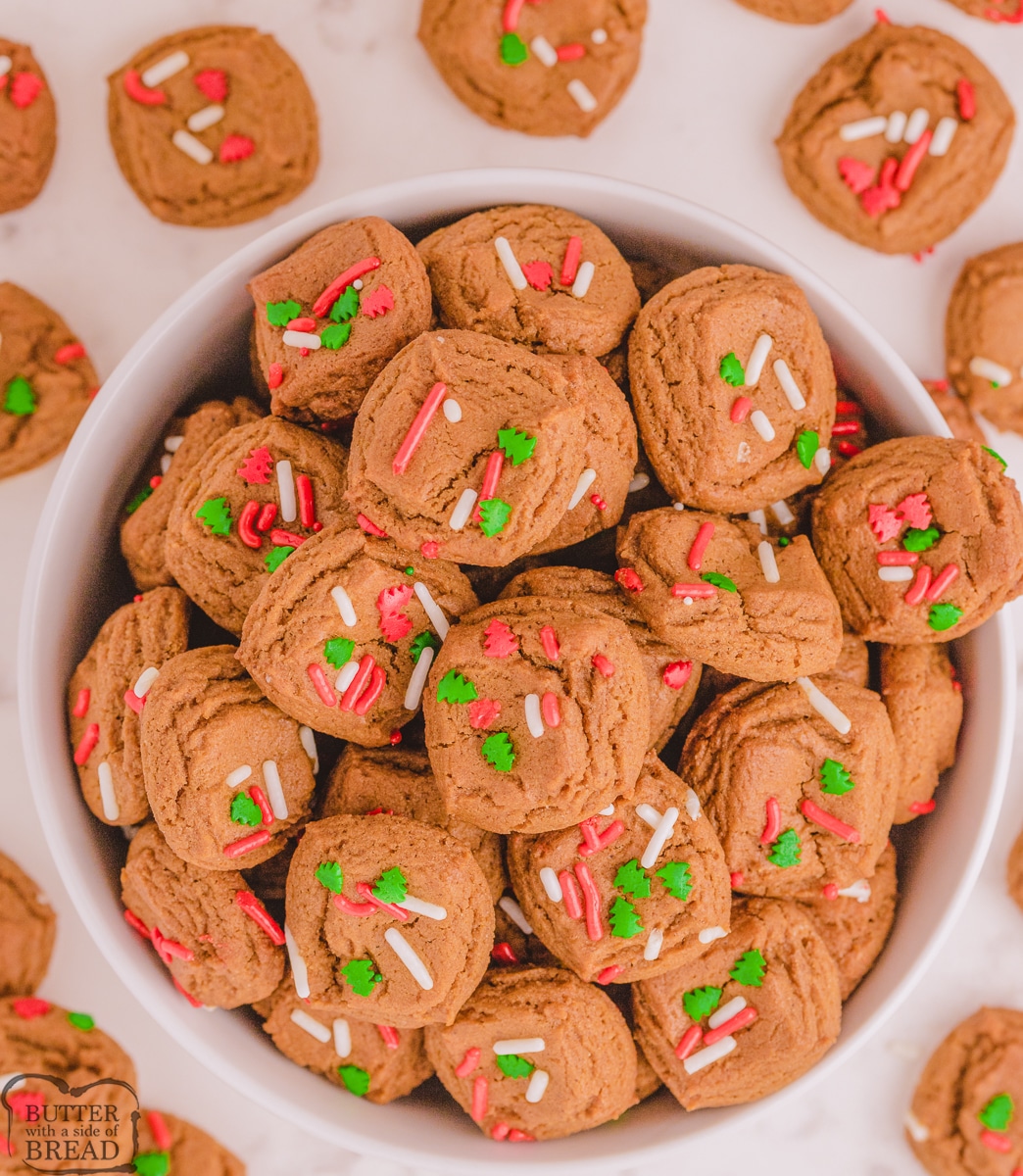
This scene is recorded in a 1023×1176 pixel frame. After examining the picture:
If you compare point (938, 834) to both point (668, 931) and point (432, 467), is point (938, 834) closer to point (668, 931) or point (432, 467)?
point (668, 931)

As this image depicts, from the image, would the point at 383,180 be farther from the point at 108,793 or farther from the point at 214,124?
the point at 108,793

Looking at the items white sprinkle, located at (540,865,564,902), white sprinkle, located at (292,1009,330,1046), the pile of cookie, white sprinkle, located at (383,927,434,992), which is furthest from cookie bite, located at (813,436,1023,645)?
white sprinkle, located at (292,1009,330,1046)

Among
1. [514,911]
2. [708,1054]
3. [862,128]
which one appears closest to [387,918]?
[514,911]

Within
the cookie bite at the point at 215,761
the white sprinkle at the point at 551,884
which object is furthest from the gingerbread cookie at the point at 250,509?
the white sprinkle at the point at 551,884

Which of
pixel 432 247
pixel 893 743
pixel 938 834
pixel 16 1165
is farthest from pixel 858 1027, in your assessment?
pixel 16 1165

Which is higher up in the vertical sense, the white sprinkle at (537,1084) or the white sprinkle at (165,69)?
the white sprinkle at (165,69)

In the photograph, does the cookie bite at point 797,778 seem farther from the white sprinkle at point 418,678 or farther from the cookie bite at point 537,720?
the white sprinkle at point 418,678
